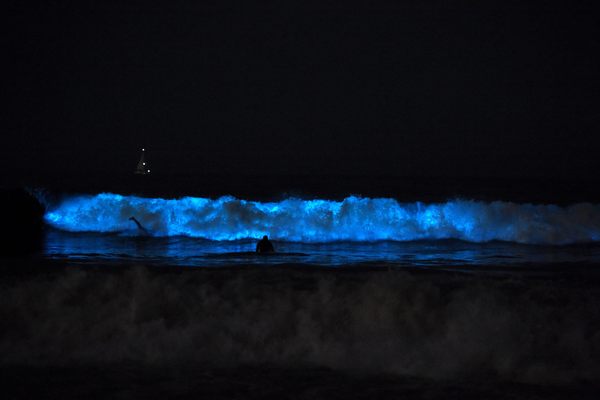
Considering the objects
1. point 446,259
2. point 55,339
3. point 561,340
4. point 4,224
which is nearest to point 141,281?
point 55,339

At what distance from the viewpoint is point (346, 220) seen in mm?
20359

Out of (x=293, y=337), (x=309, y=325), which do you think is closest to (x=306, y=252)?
(x=309, y=325)

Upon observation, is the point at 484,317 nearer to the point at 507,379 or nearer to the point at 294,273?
the point at 507,379

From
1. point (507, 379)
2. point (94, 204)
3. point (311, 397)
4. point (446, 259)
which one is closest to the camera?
point (311, 397)

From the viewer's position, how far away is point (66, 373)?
5.67 m

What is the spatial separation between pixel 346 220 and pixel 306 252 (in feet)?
19.7

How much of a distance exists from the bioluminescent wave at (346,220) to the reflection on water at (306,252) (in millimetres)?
1966

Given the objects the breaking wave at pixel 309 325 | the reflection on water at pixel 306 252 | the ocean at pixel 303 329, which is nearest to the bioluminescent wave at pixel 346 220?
the reflection on water at pixel 306 252

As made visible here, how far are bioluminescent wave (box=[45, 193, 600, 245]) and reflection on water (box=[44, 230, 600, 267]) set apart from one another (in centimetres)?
197

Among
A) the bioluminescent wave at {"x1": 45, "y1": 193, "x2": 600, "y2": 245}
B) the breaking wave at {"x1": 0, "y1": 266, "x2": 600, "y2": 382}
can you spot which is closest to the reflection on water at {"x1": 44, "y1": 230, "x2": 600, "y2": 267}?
the bioluminescent wave at {"x1": 45, "y1": 193, "x2": 600, "y2": 245}

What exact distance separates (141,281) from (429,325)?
3.85 meters

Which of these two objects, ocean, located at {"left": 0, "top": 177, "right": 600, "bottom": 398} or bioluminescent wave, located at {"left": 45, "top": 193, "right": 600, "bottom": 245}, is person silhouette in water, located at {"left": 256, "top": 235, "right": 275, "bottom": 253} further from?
bioluminescent wave, located at {"left": 45, "top": 193, "right": 600, "bottom": 245}

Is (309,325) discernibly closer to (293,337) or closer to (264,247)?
(293,337)

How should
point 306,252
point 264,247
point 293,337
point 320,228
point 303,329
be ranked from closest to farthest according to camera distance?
point 293,337 < point 303,329 < point 264,247 < point 306,252 < point 320,228
